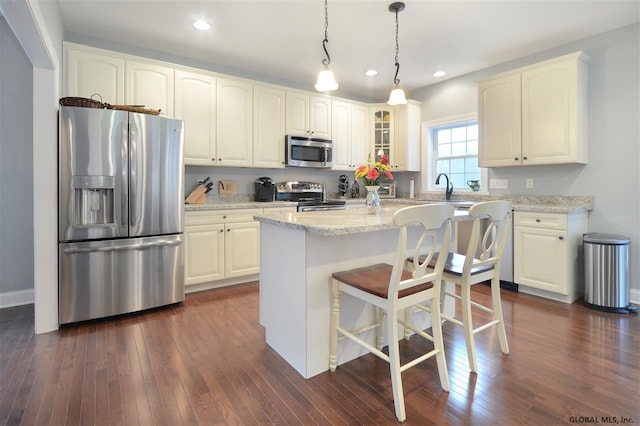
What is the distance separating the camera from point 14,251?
10.6 feet

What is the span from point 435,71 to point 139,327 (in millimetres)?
4384

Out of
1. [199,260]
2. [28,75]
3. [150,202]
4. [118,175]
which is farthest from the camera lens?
[199,260]

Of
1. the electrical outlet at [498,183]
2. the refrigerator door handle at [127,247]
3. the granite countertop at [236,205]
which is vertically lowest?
the refrigerator door handle at [127,247]

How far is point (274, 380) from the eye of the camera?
1.93 metres

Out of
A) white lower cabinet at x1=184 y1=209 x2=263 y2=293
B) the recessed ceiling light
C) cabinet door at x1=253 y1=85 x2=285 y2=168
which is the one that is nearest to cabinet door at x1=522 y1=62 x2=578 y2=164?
cabinet door at x1=253 y1=85 x2=285 y2=168

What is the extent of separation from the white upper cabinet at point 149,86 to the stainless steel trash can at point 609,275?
14.3 feet

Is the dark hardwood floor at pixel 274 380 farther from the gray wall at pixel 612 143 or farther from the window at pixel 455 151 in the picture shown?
the window at pixel 455 151

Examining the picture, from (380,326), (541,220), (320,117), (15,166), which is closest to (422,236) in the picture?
(380,326)

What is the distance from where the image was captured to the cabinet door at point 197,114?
3.64 metres

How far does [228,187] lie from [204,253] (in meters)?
1.03

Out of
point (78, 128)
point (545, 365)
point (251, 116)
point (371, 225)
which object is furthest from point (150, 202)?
point (545, 365)

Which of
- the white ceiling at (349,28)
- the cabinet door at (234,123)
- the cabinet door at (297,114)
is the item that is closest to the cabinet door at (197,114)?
the cabinet door at (234,123)

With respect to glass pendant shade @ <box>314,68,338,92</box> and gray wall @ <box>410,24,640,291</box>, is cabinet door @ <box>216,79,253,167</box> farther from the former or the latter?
gray wall @ <box>410,24,640,291</box>

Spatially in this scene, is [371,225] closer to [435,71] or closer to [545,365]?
[545,365]
